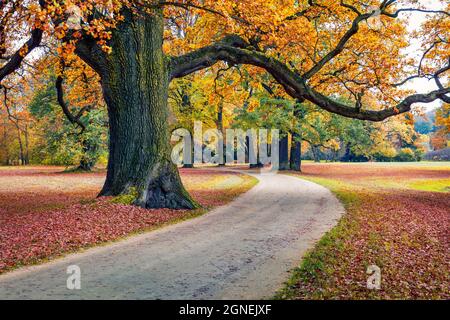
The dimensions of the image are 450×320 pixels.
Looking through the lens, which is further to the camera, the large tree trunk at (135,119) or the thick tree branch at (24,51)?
the large tree trunk at (135,119)

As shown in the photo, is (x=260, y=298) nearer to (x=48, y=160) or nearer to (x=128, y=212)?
(x=128, y=212)

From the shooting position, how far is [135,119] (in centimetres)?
1231

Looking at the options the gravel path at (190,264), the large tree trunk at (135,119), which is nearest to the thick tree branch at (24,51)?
the large tree trunk at (135,119)

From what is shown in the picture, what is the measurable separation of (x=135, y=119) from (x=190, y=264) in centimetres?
694

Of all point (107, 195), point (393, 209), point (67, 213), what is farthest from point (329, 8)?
point (67, 213)

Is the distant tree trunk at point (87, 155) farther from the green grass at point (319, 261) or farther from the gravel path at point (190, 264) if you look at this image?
the green grass at point (319, 261)

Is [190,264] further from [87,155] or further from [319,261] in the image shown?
[87,155]

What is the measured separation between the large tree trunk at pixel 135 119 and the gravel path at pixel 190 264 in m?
2.03

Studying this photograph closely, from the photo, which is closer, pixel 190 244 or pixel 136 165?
pixel 190 244

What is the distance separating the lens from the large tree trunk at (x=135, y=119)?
39.7 feet

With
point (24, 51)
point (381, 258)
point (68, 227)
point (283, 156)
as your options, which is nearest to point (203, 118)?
point (283, 156)

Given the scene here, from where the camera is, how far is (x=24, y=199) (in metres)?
16.5

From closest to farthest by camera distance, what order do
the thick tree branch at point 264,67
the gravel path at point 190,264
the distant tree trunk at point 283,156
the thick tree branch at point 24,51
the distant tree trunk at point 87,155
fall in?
1. the gravel path at point 190,264
2. the thick tree branch at point 24,51
3. the thick tree branch at point 264,67
4. the distant tree trunk at point 87,155
5. the distant tree trunk at point 283,156
